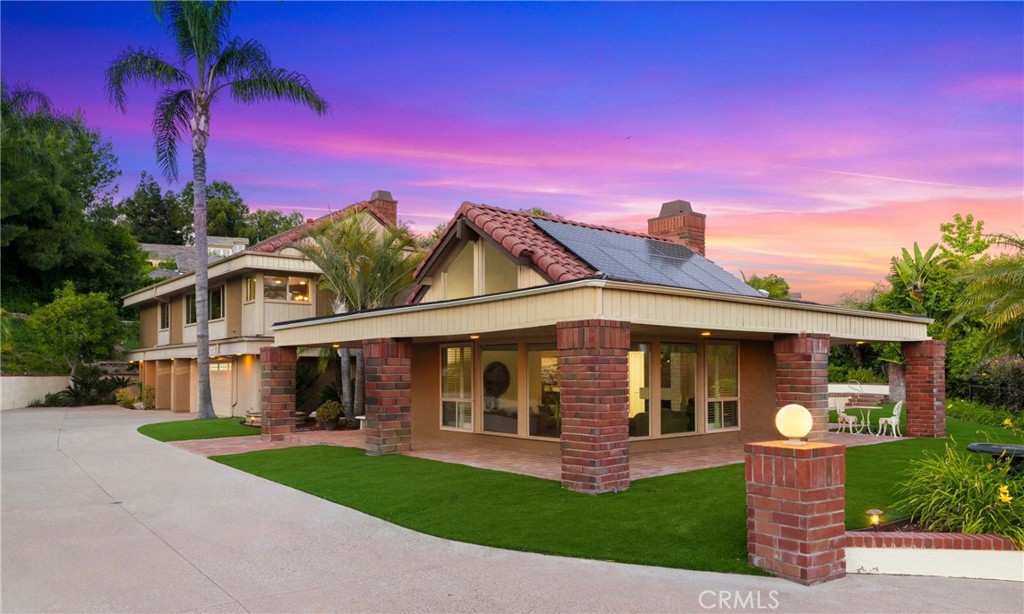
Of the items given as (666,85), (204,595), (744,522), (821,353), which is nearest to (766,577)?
(744,522)

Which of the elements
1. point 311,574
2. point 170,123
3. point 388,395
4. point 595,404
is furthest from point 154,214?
point 311,574

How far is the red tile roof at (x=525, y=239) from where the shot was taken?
11508 millimetres

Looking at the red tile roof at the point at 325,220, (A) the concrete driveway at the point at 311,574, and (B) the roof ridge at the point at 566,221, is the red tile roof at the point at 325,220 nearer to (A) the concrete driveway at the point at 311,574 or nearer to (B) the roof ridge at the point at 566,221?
(B) the roof ridge at the point at 566,221

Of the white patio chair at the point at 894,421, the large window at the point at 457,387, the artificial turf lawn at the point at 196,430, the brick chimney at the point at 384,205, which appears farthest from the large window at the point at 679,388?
the brick chimney at the point at 384,205

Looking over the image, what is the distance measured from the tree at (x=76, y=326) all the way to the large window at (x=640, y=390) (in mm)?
26843

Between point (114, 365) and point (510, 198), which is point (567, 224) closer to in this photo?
point (510, 198)

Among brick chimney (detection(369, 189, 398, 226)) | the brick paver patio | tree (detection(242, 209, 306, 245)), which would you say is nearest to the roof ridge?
the brick paver patio

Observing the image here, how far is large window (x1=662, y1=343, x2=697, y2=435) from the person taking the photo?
13953 millimetres

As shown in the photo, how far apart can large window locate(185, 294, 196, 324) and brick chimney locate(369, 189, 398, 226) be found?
31.8 ft

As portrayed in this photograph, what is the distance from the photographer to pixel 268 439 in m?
16.7

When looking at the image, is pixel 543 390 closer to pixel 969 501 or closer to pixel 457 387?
pixel 457 387

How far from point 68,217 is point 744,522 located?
1716 inches

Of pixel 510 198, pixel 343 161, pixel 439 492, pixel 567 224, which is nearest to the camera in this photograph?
pixel 439 492

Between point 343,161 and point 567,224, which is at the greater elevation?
point 343,161
